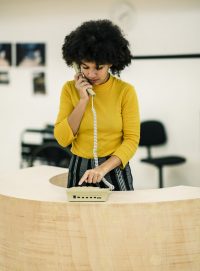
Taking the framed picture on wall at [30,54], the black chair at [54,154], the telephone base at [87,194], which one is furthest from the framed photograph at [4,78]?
the telephone base at [87,194]

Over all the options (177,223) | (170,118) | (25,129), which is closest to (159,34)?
(170,118)

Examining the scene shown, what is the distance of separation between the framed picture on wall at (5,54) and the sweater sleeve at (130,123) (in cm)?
405

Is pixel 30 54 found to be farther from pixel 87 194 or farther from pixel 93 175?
pixel 87 194

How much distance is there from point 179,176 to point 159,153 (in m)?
0.34

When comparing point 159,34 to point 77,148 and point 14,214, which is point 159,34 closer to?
point 77,148

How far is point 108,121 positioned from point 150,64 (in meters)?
3.28

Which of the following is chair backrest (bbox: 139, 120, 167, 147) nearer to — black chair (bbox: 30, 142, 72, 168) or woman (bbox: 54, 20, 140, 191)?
black chair (bbox: 30, 142, 72, 168)

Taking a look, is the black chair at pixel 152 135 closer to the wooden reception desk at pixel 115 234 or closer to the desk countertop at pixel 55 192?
the desk countertop at pixel 55 192

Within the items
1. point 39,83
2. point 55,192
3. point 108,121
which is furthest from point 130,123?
point 39,83

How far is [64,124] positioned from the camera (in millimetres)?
1929

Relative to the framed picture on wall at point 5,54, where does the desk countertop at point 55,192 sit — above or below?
below

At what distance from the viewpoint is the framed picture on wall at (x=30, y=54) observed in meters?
5.59

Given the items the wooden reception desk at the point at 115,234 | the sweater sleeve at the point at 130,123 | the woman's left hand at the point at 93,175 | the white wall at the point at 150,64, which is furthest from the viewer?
the white wall at the point at 150,64

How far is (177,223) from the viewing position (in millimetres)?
1694
